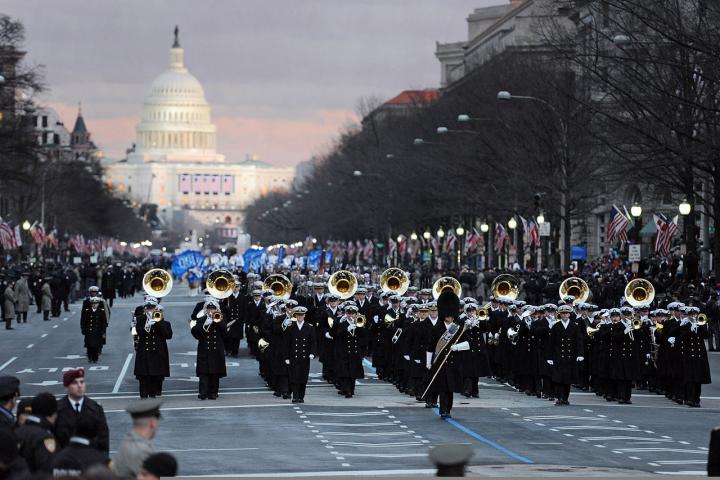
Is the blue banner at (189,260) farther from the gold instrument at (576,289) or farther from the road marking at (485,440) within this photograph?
the road marking at (485,440)

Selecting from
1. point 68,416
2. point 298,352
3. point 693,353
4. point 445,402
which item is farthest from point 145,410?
point 693,353

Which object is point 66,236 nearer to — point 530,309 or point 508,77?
point 508,77

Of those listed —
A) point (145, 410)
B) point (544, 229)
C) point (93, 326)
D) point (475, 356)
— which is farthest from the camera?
point (544, 229)

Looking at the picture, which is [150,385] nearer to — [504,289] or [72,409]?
[504,289]

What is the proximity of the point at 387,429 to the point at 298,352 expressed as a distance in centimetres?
492

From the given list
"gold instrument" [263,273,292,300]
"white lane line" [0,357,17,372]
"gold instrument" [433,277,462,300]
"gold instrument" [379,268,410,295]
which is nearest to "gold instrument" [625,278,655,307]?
"gold instrument" [433,277,462,300]

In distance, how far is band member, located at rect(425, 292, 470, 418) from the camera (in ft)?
91.5

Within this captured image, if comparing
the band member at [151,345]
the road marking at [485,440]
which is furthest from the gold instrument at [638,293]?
the band member at [151,345]

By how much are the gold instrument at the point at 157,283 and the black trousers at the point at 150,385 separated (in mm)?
3078

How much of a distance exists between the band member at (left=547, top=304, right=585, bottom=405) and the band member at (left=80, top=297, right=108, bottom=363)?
12865mm

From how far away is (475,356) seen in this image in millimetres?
32031

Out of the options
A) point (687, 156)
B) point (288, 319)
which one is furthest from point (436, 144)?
point (288, 319)

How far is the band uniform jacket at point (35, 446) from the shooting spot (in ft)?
45.2

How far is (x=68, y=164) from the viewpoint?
405 feet
